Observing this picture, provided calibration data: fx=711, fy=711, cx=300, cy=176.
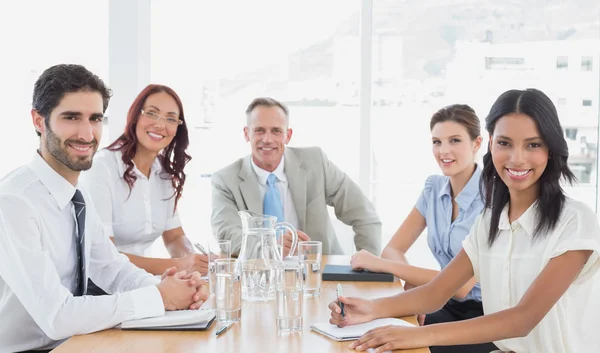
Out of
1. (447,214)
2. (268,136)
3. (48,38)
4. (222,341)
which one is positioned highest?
(48,38)

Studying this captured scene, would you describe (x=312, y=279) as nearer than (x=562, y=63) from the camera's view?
Yes

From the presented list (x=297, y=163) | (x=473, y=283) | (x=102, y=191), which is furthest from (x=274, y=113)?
(x=473, y=283)

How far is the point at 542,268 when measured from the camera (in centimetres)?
200

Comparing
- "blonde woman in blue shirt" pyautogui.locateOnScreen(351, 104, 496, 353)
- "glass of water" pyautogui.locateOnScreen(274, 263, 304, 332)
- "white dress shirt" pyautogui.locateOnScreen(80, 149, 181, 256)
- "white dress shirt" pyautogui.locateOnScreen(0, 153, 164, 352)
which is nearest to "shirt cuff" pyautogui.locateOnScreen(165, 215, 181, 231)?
"white dress shirt" pyautogui.locateOnScreen(80, 149, 181, 256)

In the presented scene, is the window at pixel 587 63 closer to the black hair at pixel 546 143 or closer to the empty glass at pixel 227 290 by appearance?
the black hair at pixel 546 143

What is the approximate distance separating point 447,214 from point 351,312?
1210 mm

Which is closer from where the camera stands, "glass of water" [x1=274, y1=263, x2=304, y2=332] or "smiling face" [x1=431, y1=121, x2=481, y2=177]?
"glass of water" [x1=274, y1=263, x2=304, y2=332]

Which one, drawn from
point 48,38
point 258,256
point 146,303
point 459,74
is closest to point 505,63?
point 459,74

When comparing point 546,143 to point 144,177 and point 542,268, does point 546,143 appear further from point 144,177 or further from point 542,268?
point 144,177

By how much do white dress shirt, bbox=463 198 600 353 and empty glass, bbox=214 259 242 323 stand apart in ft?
2.57

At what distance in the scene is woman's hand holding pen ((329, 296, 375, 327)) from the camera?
6.22 ft

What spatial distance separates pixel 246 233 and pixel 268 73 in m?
3.21

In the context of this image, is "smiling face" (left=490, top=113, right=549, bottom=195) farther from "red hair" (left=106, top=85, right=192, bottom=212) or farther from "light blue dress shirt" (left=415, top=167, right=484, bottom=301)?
"red hair" (left=106, top=85, right=192, bottom=212)

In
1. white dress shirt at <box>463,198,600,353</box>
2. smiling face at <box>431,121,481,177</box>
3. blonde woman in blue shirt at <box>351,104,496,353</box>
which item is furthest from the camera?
smiling face at <box>431,121,481,177</box>
